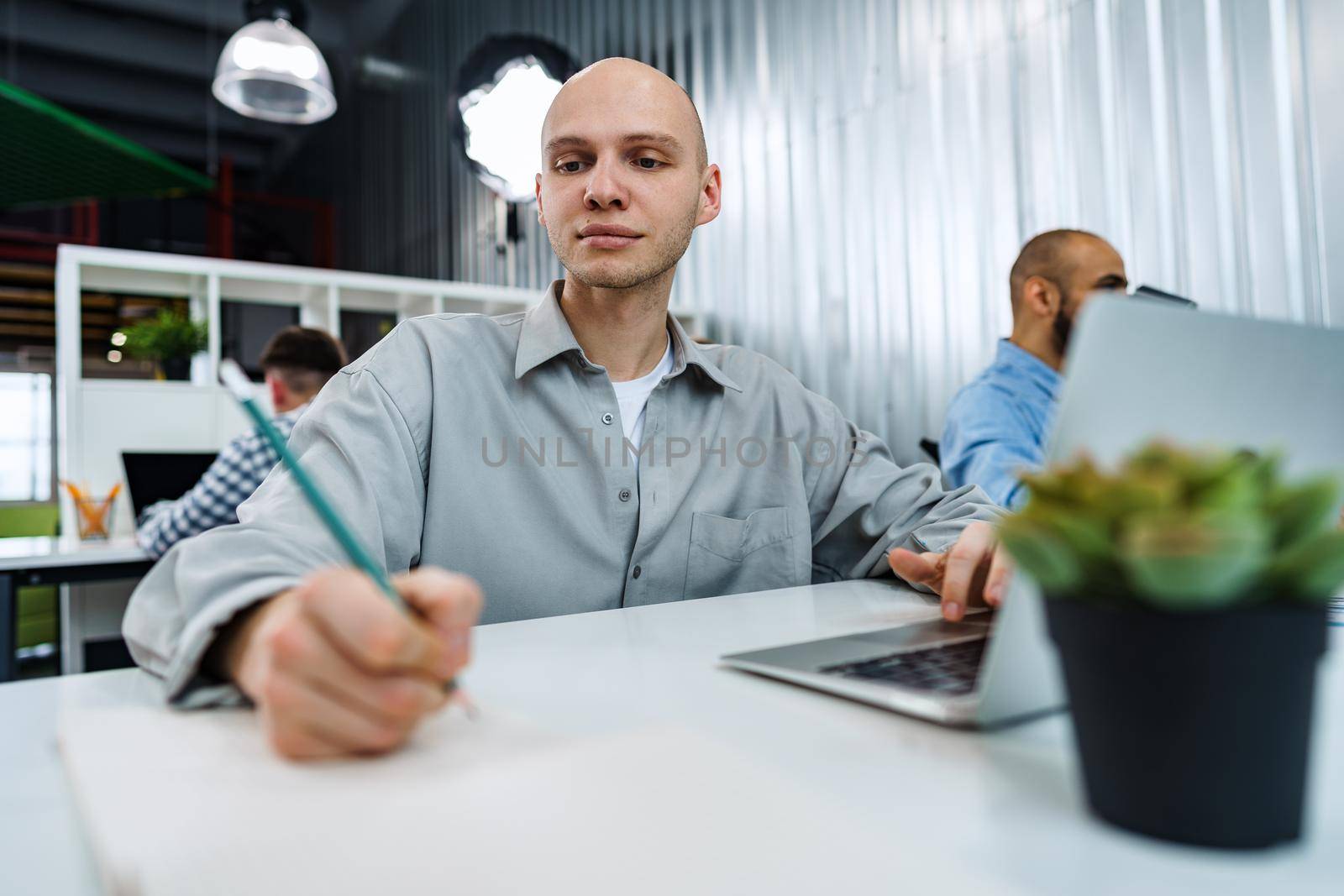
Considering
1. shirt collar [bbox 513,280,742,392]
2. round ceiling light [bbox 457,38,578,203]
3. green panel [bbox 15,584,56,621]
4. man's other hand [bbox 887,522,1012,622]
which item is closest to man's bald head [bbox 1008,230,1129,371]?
shirt collar [bbox 513,280,742,392]

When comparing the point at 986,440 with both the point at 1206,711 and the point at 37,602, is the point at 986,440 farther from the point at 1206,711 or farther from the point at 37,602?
the point at 37,602

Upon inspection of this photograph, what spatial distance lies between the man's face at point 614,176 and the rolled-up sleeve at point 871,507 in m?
0.39

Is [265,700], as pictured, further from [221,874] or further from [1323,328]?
[1323,328]

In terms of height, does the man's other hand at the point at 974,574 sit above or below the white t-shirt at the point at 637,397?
below

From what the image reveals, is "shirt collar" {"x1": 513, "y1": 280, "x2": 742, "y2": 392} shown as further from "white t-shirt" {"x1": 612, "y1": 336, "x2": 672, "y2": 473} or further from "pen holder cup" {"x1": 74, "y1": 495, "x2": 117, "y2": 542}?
"pen holder cup" {"x1": 74, "y1": 495, "x2": 117, "y2": 542}

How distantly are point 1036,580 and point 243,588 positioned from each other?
0.50 m

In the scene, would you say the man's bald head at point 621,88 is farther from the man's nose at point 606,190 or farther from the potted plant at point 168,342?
the potted plant at point 168,342

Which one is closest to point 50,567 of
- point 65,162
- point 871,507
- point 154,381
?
point 154,381

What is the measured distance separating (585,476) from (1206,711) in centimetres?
95

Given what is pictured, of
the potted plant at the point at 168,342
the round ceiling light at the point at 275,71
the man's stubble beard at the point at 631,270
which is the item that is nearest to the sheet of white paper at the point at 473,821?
the man's stubble beard at the point at 631,270

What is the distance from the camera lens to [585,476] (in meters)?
1.22

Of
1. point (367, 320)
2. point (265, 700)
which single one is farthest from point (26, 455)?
point (265, 700)

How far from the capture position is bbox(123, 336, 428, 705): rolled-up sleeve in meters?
0.59

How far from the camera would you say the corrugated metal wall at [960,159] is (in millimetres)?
1880
